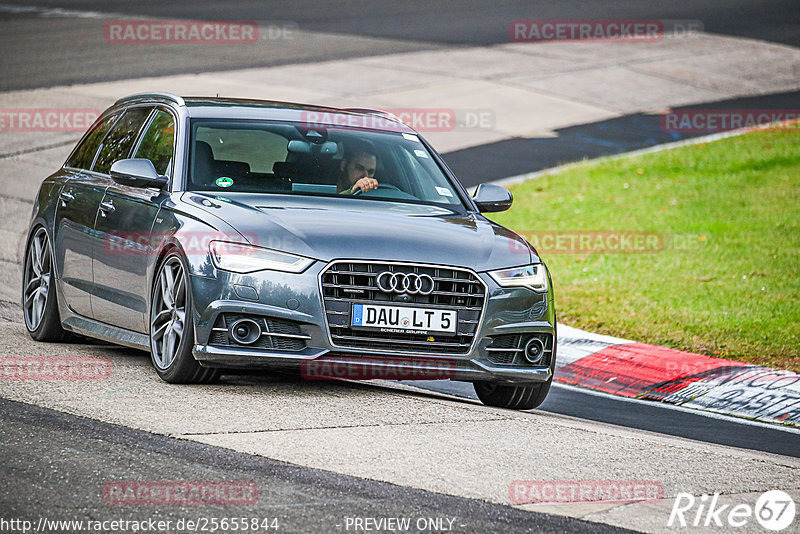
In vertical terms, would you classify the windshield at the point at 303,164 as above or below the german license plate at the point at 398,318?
above

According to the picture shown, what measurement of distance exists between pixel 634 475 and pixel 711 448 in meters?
1.26

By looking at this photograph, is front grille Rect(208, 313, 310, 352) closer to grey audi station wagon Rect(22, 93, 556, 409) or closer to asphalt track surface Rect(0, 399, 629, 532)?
grey audi station wagon Rect(22, 93, 556, 409)

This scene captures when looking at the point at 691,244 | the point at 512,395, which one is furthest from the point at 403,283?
the point at 691,244

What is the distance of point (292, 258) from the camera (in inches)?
275

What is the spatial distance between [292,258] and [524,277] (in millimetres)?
1342

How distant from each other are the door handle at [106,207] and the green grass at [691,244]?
4260 millimetres

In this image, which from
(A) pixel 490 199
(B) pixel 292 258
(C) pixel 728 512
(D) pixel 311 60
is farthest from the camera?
(D) pixel 311 60

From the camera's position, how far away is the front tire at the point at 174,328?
714cm

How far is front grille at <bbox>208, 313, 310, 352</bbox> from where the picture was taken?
23.0 ft

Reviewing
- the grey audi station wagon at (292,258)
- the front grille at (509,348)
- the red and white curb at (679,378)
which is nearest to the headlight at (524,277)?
the grey audi station wagon at (292,258)

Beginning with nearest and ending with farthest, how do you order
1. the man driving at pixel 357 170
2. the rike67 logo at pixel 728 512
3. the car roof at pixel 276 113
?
the rike67 logo at pixel 728 512
the man driving at pixel 357 170
the car roof at pixel 276 113

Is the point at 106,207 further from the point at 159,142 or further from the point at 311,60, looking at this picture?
the point at 311,60

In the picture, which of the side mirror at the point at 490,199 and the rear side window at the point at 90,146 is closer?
the side mirror at the point at 490,199

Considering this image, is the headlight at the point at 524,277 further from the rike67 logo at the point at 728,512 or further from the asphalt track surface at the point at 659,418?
the rike67 logo at the point at 728,512
